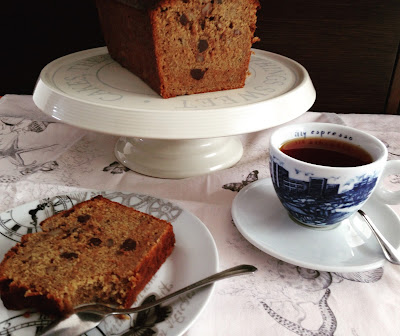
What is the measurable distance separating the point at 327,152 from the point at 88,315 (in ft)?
1.62

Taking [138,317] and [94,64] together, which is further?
[94,64]

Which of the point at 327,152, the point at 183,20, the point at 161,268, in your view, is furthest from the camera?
the point at 183,20

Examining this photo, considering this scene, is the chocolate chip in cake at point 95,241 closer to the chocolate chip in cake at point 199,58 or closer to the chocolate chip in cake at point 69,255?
the chocolate chip in cake at point 69,255

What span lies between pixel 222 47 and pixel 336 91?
2.27 feet

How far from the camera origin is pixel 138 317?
0.53 meters

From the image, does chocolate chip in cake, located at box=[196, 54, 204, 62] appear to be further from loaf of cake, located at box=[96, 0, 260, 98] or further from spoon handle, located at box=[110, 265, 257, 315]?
spoon handle, located at box=[110, 265, 257, 315]

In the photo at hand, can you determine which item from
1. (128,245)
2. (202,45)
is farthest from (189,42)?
(128,245)

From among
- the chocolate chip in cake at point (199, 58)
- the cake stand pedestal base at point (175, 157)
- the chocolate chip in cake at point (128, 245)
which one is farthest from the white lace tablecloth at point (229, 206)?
the chocolate chip in cake at point (199, 58)

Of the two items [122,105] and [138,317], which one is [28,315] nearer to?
[138,317]

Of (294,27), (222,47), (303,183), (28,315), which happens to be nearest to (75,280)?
(28,315)

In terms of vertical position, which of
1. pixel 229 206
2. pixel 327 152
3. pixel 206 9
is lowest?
pixel 229 206

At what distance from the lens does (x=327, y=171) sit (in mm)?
614

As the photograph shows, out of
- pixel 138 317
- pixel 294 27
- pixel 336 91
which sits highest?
pixel 294 27

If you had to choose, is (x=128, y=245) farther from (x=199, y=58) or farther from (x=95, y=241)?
(x=199, y=58)
